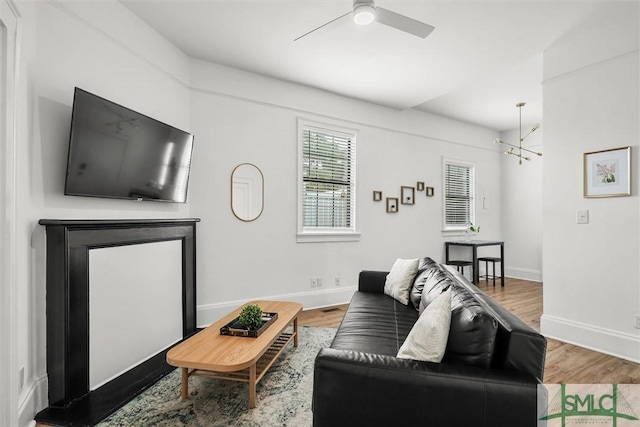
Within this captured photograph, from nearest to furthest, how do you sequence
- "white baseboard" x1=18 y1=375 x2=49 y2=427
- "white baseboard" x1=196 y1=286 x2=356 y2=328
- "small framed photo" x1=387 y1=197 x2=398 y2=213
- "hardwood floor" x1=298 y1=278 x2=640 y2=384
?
"white baseboard" x1=18 y1=375 x2=49 y2=427, "hardwood floor" x1=298 y1=278 x2=640 y2=384, "white baseboard" x1=196 y1=286 x2=356 y2=328, "small framed photo" x1=387 y1=197 x2=398 y2=213

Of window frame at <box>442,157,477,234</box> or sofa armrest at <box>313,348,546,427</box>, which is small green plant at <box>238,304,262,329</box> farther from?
window frame at <box>442,157,477,234</box>

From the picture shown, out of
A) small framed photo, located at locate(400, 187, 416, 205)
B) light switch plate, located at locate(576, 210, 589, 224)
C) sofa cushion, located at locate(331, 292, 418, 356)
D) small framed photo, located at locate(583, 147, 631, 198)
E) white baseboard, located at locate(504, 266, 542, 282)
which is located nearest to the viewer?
sofa cushion, located at locate(331, 292, 418, 356)

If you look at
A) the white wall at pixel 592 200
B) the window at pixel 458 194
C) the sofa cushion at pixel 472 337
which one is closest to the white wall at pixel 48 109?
the sofa cushion at pixel 472 337

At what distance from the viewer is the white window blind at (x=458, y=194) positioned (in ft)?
19.4

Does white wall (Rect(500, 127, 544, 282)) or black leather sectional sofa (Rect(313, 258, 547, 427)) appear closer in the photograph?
black leather sectional sofa (Rect(313, 258, 547, 427))

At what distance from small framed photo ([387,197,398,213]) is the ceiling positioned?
1428 mm

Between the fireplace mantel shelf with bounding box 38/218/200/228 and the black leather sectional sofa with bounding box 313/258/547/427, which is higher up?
the fireplace mantel shelf with bounding box 38/218/200/228

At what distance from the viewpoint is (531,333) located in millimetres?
1393

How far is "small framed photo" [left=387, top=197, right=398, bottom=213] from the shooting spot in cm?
504

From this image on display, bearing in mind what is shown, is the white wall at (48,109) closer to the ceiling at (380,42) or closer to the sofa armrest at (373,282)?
the ceiling at (380,42)

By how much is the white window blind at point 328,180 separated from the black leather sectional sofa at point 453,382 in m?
2.98

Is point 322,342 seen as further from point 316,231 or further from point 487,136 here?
point 487,136

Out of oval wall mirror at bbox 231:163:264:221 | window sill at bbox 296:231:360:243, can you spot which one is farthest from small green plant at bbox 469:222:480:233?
oval wall mirror at bbox 231:163:264:221

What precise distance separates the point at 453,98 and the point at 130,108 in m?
4.17
